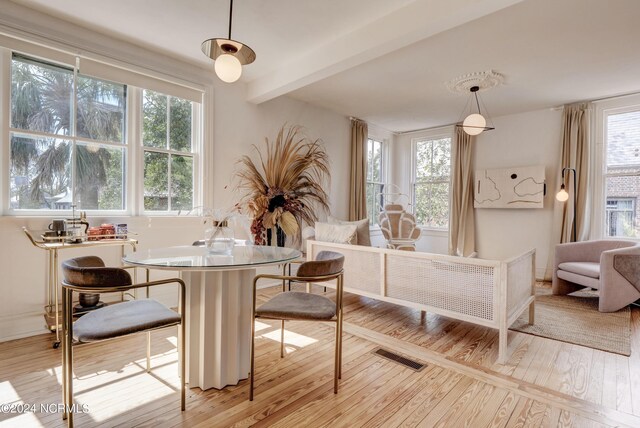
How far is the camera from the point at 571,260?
4.04 m

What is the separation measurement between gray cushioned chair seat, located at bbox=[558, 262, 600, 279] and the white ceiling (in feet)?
7.29

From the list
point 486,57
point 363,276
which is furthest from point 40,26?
point 486,57

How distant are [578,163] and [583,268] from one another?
1.78m

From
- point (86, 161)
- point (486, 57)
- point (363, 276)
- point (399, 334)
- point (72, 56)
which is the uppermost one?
point (486, 57)

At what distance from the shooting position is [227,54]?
6.47 ft

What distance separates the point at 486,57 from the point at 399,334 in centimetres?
289

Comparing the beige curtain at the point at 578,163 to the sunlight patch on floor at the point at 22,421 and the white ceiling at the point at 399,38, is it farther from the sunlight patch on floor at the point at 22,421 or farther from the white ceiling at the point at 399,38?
the sunlight patch on floor at the point at 22,421

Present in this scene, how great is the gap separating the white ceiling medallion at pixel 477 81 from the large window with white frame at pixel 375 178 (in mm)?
2271

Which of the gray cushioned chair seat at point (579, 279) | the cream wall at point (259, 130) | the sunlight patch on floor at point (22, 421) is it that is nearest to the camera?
the sunlight patch on floor at point (22, 421)

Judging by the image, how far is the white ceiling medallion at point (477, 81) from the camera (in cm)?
367

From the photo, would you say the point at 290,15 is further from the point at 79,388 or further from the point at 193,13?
the point at 79,388

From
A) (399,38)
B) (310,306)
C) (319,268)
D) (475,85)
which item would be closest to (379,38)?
(399,38)

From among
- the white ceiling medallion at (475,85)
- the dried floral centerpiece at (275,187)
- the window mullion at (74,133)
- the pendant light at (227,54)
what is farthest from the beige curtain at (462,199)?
the window mullion at (74,133)

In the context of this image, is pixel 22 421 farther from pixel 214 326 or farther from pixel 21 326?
pixel 21 326
